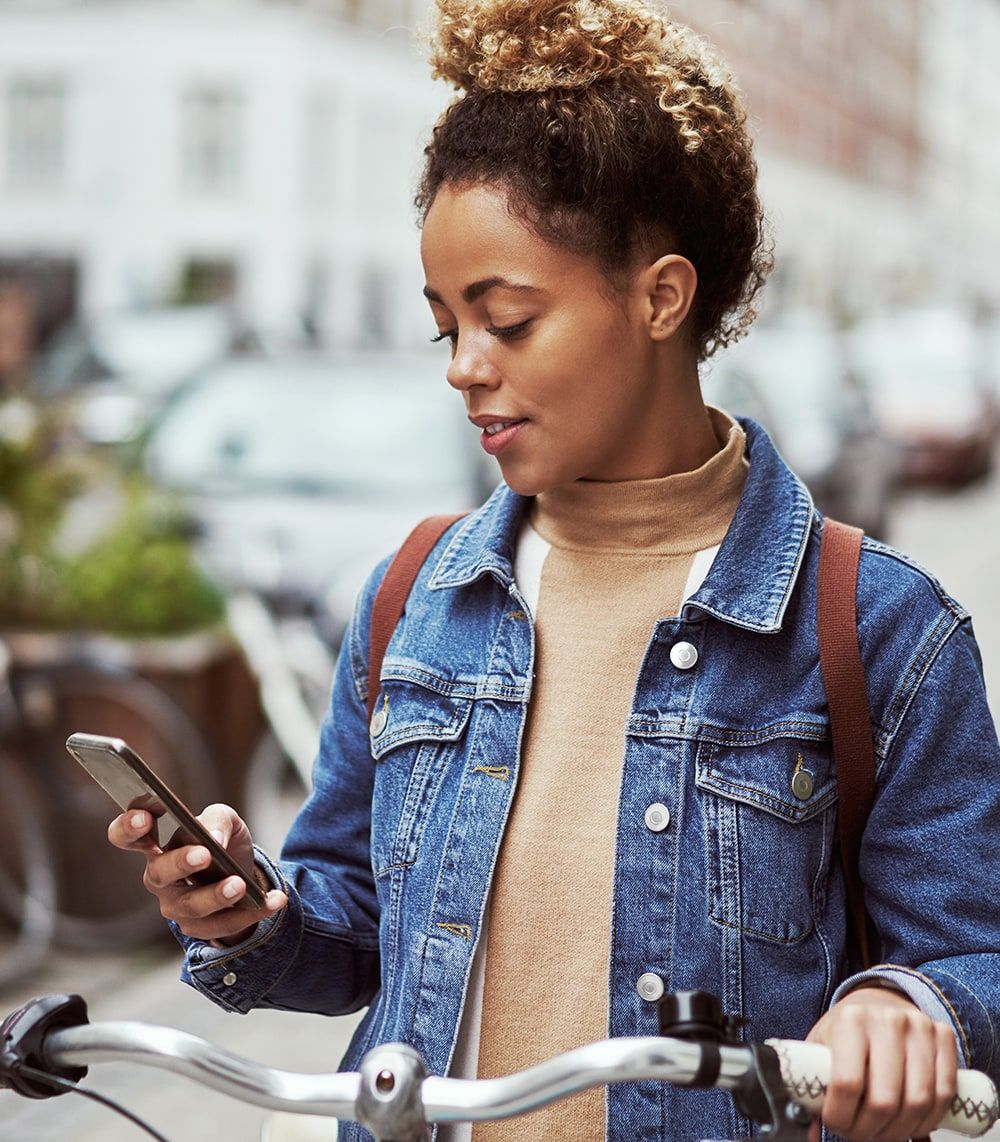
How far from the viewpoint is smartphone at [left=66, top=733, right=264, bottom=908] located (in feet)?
4.52

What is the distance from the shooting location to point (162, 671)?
5336mm

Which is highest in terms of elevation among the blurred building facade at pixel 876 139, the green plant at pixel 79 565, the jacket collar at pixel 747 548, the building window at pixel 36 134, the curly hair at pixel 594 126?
the blurred building facade at pixel 876 139

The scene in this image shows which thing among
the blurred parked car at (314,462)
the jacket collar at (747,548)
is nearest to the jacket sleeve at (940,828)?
the jacket collar at (747,548)

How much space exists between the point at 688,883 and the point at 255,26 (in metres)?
29.1

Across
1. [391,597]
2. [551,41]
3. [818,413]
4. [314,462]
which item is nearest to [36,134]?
[818,413]

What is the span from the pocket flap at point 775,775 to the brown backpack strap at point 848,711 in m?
0.02

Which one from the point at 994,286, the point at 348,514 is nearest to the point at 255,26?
the point at 348,514

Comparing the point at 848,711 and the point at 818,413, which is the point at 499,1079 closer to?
the point at 848,711

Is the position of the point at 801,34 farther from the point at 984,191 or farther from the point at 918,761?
the point at 918,761

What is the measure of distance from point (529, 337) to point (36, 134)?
3178 cm

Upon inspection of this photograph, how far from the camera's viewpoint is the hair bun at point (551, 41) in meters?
1.64

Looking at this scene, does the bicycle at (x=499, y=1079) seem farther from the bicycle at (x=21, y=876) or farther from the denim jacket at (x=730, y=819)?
the bicycle at (x=21, y=876)

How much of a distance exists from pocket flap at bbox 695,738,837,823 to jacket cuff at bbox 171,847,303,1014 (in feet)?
1.45

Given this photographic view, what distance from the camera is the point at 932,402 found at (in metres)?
17.9
